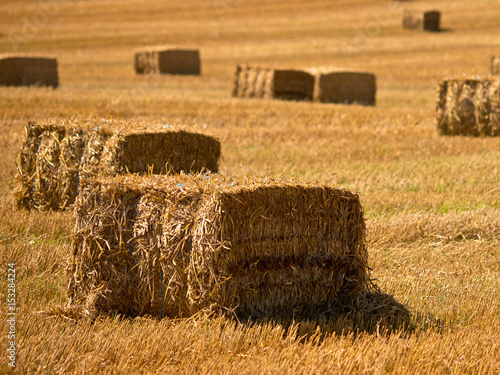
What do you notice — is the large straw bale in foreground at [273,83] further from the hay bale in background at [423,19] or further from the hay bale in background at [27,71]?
the hay bale in background at [423,19]

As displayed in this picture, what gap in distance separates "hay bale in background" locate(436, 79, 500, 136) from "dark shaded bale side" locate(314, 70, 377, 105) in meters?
5.55

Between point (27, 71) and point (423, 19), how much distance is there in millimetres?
25084

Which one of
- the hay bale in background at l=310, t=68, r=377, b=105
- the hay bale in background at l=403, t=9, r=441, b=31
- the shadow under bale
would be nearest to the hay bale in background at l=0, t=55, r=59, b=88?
the hay bale in background at l=310, t=68, r=377, b=105

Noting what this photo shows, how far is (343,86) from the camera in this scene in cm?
1992

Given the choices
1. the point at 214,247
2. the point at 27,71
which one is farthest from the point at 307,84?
the point at 214,247

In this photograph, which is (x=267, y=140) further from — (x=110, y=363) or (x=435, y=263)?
(x=110, y=363)

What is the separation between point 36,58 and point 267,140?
9.68m

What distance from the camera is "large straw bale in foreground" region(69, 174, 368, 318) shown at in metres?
4.91

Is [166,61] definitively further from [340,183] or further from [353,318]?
[353,318]

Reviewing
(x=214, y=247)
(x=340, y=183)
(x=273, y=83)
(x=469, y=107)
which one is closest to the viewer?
(x=214, y=247)

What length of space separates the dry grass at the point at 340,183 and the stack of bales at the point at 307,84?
2.39 feet

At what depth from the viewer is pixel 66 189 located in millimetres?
8320

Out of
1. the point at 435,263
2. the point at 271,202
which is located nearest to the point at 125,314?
the point at 271,202

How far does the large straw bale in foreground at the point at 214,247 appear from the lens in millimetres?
4906
